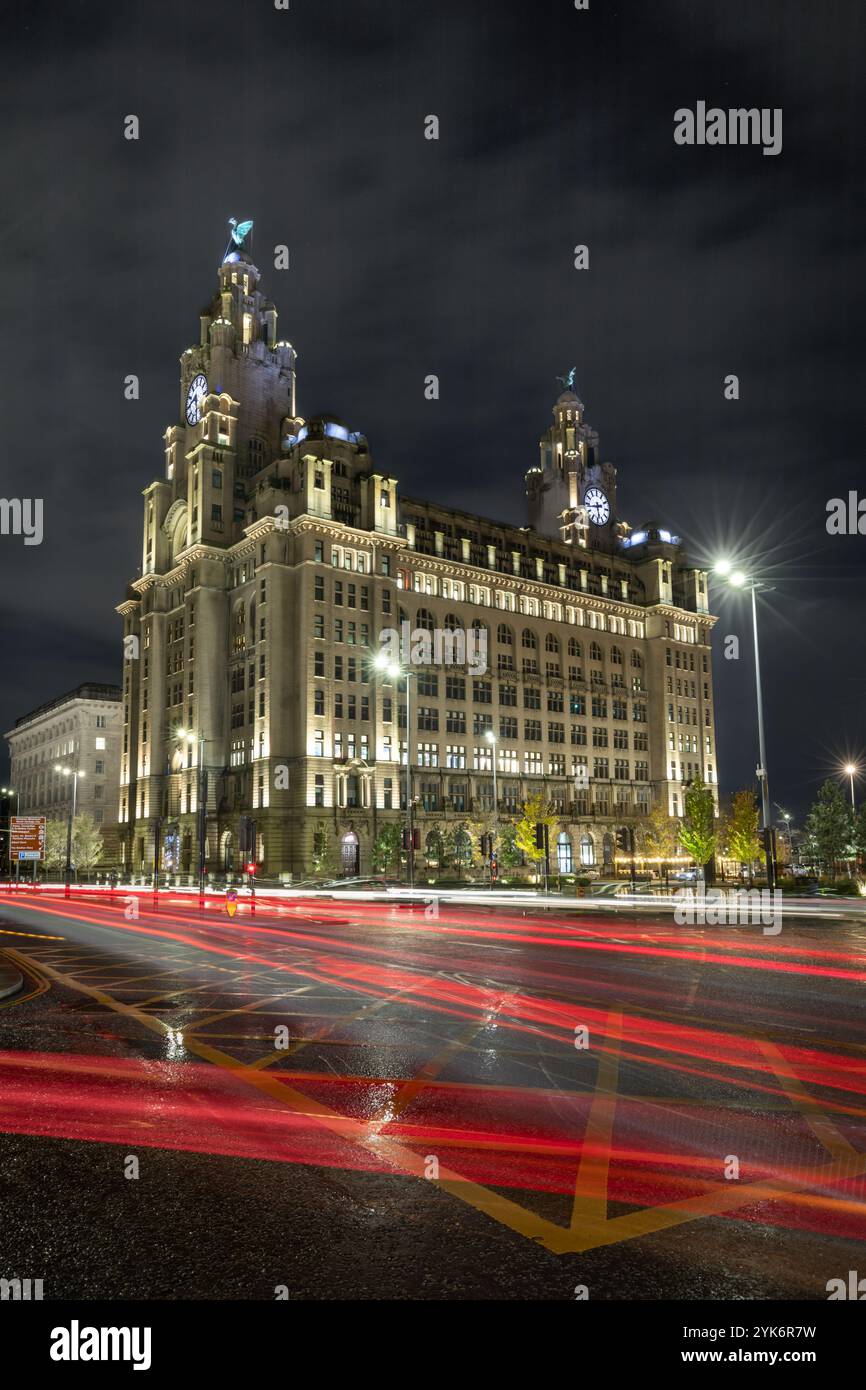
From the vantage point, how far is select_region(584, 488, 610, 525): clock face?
440ft

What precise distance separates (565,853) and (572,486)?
54559 mm

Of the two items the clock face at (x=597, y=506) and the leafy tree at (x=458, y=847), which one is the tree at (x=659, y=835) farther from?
the clock face at (x=597, y=506)

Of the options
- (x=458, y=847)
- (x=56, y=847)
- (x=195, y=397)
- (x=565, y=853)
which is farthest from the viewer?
(x=565, y=853)

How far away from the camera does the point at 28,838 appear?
166 feet

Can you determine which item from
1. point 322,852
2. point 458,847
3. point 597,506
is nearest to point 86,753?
point 322,852

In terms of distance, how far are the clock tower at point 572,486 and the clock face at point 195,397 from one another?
52.9m

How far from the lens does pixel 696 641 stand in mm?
128000

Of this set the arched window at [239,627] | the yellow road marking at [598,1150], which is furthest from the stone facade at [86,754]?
the yellow road marking at [598,1150]

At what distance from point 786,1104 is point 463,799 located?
9066cm

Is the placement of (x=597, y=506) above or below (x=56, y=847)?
above

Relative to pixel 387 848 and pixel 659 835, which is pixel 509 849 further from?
pixel 659 835
